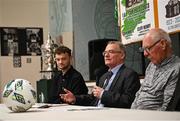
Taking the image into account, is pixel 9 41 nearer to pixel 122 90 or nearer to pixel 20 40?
pixel 20 40

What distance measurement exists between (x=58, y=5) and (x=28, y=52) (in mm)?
2771

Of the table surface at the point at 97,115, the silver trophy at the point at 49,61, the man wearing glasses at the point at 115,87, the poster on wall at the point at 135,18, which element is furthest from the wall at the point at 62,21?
the table surface at the point at 97,115

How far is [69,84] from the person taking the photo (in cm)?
385

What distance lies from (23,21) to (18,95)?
6.58 meters

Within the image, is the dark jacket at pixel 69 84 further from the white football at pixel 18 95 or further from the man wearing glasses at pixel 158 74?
the white football at pixel 18 95

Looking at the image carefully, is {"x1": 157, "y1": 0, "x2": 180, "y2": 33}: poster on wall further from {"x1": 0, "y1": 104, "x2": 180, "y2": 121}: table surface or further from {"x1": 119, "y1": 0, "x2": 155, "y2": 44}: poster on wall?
{"x1": 0, "y1": 104, "x2": 180, "y2": 121}: table surface

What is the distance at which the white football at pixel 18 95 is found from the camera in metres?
1.91

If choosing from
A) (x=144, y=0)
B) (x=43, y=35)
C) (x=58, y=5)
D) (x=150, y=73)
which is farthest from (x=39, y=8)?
(x=150, y=73)

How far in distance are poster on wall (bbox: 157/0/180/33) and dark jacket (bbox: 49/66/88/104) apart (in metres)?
1.08

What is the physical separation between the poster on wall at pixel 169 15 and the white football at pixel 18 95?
154 centimetres

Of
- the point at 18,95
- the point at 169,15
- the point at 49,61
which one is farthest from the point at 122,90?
the point at 49,61

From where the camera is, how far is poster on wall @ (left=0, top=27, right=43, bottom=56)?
809 centimetres

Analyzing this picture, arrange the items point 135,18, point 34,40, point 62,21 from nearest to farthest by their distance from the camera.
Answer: point 135,18 → point 62,21 → point 34,40

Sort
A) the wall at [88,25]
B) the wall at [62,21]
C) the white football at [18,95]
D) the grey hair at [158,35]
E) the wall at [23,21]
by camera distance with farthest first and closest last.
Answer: the wall at [23,21], the wall at [62,21], the wall at [88,25], the grey hair at [158,35], the white football at [18,95]
